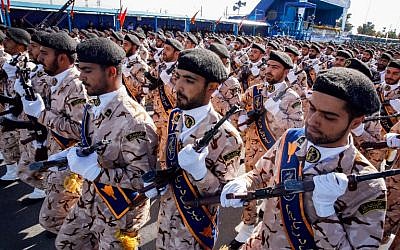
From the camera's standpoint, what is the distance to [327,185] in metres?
1.79

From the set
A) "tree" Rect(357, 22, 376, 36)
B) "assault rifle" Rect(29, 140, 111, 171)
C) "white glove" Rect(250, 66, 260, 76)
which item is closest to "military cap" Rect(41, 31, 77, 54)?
"assault rifle" Rect(29, 140, 111, 171)

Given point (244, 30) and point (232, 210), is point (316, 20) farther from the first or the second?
point (232, 210)

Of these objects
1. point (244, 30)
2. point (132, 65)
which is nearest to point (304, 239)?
point (132, 65)

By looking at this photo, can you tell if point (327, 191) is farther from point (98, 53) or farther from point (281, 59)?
point (281, 59)

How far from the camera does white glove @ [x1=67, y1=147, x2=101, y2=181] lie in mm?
2605

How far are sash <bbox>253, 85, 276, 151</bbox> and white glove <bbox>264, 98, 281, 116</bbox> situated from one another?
169 millimetres

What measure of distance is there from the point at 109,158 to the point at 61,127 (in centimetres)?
109

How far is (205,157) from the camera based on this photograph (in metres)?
2.45

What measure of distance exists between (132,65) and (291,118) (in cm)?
428

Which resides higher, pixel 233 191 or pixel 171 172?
pixel 233 191

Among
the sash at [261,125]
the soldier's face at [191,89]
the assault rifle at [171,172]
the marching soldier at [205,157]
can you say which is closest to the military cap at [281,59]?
the sash at [261,125]

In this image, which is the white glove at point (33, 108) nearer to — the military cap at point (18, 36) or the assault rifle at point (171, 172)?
the assault rifle at point (171, 172)

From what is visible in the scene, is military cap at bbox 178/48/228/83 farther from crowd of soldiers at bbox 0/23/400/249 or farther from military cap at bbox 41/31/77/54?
military cap at bbox 41/31/77/54

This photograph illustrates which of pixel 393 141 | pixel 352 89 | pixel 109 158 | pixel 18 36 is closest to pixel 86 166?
pixel 109 158
